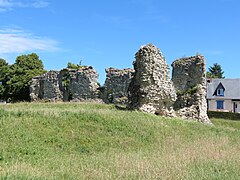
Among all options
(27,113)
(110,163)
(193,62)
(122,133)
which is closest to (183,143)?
(122,133)

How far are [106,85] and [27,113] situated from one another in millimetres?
17110

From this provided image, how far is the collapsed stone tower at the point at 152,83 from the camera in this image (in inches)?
851

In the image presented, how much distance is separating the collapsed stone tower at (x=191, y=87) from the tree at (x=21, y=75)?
25.3 m

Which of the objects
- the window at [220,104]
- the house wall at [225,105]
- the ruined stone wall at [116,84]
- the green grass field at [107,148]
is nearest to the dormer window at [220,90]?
the house wall at [225,105]

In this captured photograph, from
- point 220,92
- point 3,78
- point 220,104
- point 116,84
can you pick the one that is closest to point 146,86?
point 116,84

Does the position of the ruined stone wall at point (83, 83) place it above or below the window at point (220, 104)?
above

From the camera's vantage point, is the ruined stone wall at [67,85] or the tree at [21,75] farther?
the tree at [21,75]

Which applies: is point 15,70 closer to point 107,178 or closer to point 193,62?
point 193,62

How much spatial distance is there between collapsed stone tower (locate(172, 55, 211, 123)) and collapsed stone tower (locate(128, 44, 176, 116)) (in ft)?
11.1

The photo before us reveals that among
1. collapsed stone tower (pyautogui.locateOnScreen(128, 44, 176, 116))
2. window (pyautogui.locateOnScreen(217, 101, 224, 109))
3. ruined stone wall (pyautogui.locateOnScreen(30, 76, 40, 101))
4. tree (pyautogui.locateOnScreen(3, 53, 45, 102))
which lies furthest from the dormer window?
collapsed stone tower (pyautogui.locateOnScreen(128, 44, 176, 116))

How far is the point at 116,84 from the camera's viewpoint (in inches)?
1262

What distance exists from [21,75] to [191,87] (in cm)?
2941

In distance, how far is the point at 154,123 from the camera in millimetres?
17375

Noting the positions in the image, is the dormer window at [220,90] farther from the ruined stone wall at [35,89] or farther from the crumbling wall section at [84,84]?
the ruined stone wall at [35,89]
